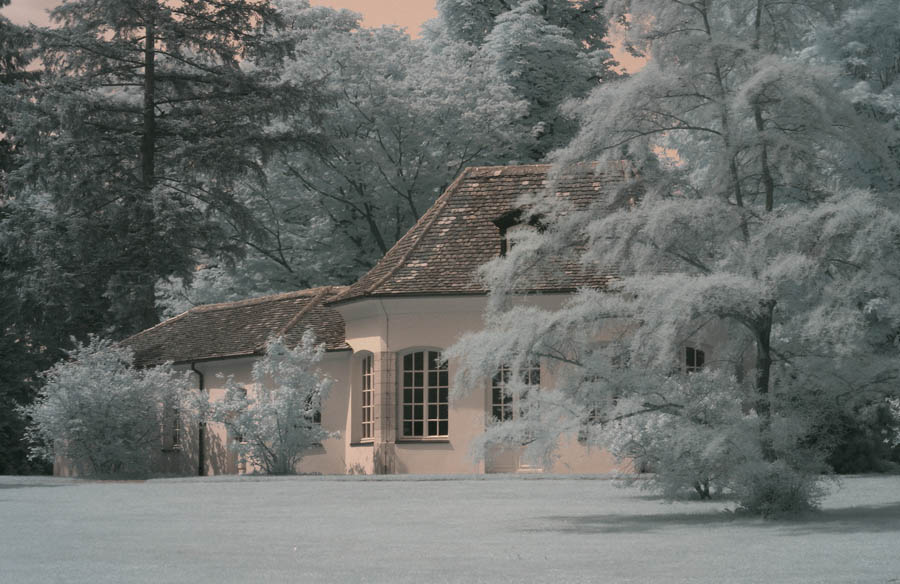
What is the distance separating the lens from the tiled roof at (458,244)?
2723cm

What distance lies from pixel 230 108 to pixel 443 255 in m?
12.7

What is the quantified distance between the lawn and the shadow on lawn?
24mm

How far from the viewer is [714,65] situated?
16.3 metres

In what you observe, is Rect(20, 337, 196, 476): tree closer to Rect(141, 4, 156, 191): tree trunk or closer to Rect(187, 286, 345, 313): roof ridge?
Rect(187, 286, 345, 313): roof ridge

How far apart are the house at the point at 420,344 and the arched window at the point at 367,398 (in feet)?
0.09

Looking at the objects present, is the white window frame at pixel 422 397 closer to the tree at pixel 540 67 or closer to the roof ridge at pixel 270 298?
the roof ridge at pixel 270 298

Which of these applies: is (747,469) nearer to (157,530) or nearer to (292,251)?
(157,530)

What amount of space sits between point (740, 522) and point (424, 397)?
1388 centimetres

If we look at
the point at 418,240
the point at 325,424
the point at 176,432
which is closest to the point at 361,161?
the point at 176,432

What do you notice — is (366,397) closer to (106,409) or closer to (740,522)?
(106,409)

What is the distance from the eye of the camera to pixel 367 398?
29.6 meters

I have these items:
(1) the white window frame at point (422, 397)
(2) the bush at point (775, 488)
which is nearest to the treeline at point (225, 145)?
(1) the white window frame at point (422, 397)

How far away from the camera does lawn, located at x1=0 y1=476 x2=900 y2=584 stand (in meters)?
10.4

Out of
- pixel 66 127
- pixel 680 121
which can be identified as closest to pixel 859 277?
pixel 680 121
